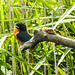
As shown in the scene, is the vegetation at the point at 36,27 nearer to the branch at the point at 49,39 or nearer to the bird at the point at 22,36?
the bird at the point at 22,36

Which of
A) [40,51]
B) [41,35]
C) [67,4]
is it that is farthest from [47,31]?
[40,51]

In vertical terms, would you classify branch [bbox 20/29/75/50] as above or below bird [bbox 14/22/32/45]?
above

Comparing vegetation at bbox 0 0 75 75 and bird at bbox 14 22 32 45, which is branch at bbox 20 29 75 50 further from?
vegetation at bbox 0 0 75 75

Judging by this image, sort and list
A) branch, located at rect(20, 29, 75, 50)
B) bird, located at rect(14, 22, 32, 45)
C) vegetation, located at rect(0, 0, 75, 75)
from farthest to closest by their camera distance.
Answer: vegetation, located at rect(0, 0, 75, 75), bird, located at rect(14, 22, 32, 45), branch, located at rect(20, 29, 75, 50)

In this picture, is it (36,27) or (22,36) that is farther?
(36,27)

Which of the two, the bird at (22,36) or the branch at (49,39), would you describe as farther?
the bird at (22,36)

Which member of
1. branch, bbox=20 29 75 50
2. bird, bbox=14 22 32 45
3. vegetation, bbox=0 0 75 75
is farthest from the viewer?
vegetation, bbox=0 0 75 75

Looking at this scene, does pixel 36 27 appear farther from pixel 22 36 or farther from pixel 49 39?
pixel 49 39

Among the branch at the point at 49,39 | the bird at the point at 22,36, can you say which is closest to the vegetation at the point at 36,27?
the bird at the point at 22,36

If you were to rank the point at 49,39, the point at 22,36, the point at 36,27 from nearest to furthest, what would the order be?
the point at 49,39 < the point at 22,36 < the point at 36,27

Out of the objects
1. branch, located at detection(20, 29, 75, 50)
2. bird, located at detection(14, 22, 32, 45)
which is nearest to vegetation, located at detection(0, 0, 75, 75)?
bird, located at detection(14, 22, 32, 45)

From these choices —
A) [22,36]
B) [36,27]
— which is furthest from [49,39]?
[36,27]

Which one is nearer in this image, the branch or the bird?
the branch

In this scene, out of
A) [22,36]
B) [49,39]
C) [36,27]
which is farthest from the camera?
[36,27]
